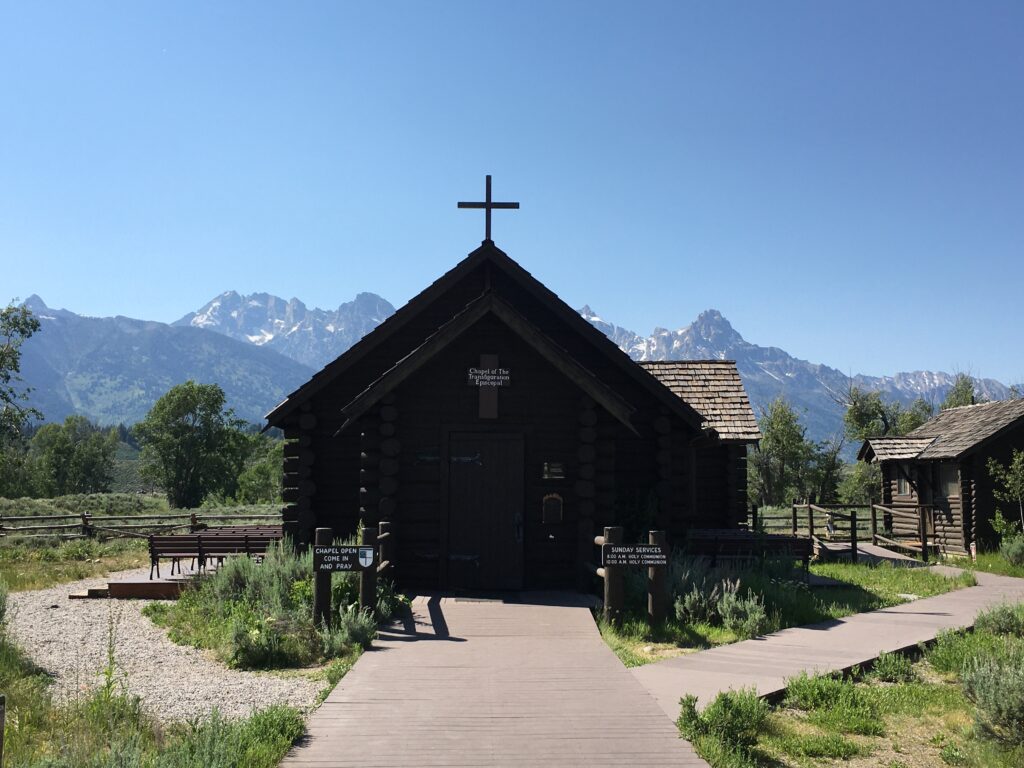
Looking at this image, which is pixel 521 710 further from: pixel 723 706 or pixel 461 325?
pixel 461 325

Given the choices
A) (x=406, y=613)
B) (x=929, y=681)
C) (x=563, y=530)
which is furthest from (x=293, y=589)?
(x=929, y=681)

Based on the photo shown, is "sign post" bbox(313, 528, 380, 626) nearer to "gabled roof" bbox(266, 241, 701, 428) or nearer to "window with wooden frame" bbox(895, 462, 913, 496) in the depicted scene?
"gabled roof" bbox(266, 241, 701, 428)

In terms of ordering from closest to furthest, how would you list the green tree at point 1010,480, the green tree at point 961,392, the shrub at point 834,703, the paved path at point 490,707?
the paved path at point 490,707, the shrub at point 834,703, the green tree at point 1010,480, the green tree at point 961,392

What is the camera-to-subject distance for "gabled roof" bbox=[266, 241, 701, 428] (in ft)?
51.0

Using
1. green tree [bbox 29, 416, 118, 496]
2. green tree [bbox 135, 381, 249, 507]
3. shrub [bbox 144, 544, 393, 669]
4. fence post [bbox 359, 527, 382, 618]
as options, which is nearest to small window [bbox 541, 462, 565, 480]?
shrub [bbox 144, 544, 393, 669]

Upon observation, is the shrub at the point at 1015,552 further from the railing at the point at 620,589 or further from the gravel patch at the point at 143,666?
the gravel patch at the point at 143,666

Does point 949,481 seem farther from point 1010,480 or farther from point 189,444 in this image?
point 189,444

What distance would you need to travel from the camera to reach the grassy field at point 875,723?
6.61 metres

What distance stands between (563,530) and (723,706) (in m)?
7.46

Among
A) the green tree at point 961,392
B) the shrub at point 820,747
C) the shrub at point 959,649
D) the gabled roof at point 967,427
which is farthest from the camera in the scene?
the green tree at point 961,392

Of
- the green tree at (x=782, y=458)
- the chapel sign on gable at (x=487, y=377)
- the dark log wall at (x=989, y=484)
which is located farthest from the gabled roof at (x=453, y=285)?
the green tree at (x=782, y=458)

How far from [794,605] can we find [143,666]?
9.42 meters

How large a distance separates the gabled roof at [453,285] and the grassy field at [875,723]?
288 inches

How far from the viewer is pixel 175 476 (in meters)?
69.6
